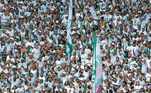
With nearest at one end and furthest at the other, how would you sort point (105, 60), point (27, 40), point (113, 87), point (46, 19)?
point (113, 87) → point (105, 60) → point (27, 40) → point (46, 19)

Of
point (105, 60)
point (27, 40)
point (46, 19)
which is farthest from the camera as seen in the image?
point (46, 19)

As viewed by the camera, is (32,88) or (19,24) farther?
(19,24)

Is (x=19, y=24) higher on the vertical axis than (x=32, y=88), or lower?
higher

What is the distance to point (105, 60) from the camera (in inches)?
687

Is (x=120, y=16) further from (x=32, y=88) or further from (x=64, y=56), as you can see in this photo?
(x=32, y=88)

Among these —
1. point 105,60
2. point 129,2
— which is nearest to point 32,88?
point 105,60

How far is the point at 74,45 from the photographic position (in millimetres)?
18359

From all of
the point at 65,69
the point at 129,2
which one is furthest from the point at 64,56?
the point at 129,2

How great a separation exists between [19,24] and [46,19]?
0.91 meters

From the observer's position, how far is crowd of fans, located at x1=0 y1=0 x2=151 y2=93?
16.7 meters

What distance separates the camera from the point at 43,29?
19.5 meters

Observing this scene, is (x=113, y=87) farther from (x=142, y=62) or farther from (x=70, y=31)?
(x=70, y=31)

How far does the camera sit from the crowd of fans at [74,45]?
16.7 m

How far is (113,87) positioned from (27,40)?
3659mm
